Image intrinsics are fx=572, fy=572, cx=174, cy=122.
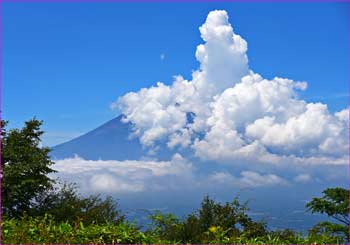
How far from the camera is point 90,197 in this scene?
29828mm

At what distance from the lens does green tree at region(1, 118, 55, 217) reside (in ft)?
104

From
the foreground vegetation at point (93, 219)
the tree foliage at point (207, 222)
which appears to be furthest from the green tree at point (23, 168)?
the tree foliage at point (207, 222)

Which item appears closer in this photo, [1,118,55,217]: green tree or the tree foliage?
the tree foliage

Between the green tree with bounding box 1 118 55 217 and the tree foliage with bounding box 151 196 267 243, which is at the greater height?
the green tree with bounding box 1 118 55 217

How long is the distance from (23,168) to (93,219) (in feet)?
56.4

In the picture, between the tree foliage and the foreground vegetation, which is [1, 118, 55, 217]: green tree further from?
the tree foliage

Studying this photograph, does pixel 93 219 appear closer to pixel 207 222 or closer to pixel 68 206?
pixel 207 222

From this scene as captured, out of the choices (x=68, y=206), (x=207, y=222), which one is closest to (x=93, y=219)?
(x=207, y=222)

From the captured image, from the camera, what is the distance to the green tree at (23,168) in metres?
31.6

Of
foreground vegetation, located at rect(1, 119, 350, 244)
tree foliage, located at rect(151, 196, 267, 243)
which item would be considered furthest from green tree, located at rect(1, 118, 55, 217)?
tree foliage, located at rect(151, 196, 267, 243)

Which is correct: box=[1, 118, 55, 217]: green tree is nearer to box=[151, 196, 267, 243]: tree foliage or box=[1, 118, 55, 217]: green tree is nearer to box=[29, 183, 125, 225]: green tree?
box=[29, 183, 125, 225]: green tree

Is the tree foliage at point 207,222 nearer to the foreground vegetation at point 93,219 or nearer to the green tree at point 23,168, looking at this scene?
the foreground vegetation at point 93,219

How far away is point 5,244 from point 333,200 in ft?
105

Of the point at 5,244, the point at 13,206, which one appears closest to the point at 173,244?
the point at 5,244
